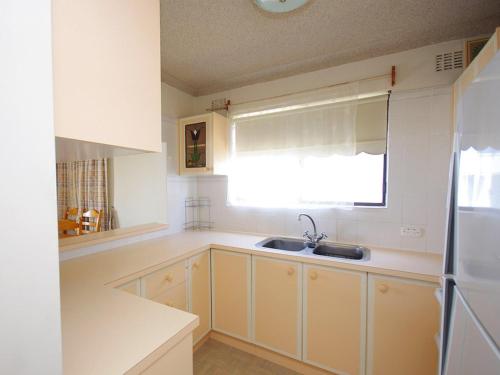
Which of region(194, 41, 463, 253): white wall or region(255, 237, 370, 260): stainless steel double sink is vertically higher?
region(194, 41, 463, 253): white wall

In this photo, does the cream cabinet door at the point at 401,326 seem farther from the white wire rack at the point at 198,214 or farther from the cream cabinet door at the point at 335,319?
the white wire rack at the point at 198,214

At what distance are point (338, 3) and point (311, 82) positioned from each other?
78cm

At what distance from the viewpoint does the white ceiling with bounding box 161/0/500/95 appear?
1323 millimetres

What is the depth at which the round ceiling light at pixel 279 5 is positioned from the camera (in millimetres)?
1225

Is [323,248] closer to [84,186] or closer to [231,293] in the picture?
[231,293]

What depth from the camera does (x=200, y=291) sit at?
1856mm

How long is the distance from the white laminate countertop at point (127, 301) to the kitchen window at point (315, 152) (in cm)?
53

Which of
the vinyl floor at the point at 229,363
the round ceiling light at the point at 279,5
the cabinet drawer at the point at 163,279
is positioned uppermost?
the round ceiling light at the point at 279,5

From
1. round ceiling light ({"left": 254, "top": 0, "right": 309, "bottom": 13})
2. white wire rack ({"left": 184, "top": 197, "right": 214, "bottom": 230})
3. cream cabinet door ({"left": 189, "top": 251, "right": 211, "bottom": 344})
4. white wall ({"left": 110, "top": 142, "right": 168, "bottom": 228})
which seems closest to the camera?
round ceiling light ({"left": 254, "top": 0, "right": 309, "bottom": 13})

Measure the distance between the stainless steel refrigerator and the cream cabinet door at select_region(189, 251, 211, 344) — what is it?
4.98ft

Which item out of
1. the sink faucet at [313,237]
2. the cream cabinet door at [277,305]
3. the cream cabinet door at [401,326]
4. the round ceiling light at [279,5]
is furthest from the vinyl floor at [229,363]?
the round ceiling light at [279,5]

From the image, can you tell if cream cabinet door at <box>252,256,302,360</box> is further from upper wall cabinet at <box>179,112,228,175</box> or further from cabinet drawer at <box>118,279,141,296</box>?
upper wall cabinet at <box>179,112,228,175</box>

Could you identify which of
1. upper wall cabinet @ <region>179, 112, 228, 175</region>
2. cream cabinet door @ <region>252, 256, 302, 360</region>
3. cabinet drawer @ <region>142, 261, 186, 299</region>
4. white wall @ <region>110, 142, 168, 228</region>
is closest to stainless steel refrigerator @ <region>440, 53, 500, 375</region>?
cream cabinet door @ <region>252, 256, 302, 360</region>

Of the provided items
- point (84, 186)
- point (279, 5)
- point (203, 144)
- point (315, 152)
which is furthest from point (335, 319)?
point (84, 186)
